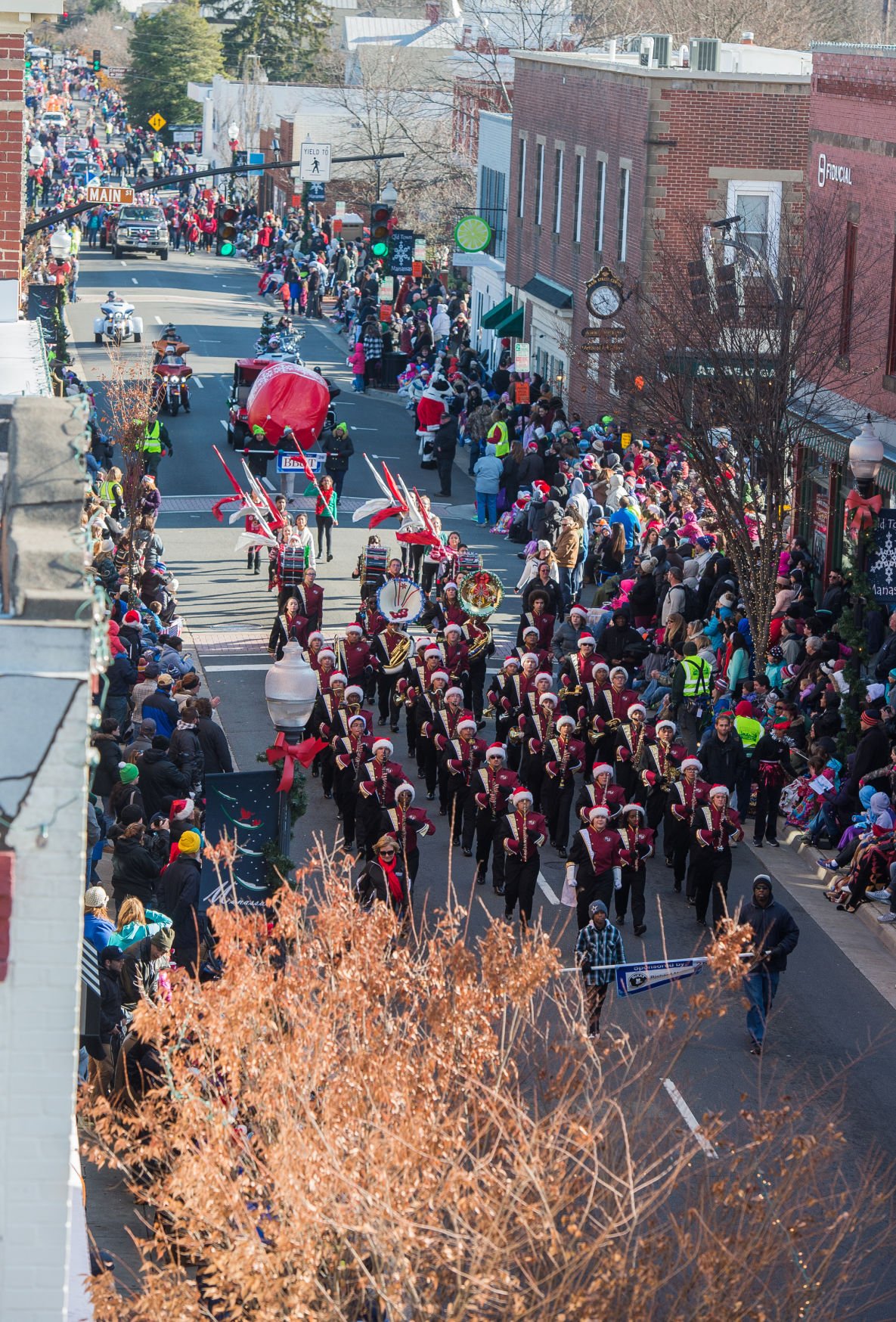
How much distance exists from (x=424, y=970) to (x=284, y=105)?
8654 cm

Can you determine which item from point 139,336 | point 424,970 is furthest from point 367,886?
point 139,336

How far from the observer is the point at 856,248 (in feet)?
86.3

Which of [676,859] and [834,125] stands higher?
[834,125]

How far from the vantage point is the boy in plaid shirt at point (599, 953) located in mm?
14414

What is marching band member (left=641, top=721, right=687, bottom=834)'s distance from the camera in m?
18.3

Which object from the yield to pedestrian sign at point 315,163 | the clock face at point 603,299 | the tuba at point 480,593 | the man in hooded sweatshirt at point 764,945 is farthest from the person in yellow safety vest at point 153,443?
the man in hooded sweatshirt at point 764,945

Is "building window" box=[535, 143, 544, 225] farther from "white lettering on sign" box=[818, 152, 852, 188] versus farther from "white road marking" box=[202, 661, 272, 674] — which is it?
"white road marking" box=[202, 661, 272, 674]

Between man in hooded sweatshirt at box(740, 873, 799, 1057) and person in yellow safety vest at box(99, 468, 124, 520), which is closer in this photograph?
man in hooded sweatshirt at box(740, 873, 799, 1057)

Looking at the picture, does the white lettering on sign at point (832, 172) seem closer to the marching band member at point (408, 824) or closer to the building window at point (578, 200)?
the marching band member at point (408, 824)

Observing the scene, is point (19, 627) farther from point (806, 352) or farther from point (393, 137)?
point (393, 137)

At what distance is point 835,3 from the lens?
73625mm

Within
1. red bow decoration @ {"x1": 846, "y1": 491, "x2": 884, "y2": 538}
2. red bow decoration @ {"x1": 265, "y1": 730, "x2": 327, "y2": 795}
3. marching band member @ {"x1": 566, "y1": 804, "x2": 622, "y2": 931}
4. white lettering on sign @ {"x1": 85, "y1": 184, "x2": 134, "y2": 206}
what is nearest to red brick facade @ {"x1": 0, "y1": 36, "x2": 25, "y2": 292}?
red bow decoration @ {"x1": 265, "y1": 730, "x2": 327, "y2": 795}

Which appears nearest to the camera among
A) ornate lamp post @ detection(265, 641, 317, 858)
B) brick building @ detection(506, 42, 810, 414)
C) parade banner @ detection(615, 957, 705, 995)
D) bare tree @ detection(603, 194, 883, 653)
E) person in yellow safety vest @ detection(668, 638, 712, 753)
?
parade banner @ detection(615, 957, 705, 995)

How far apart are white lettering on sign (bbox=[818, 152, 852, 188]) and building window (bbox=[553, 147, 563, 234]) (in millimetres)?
15467
